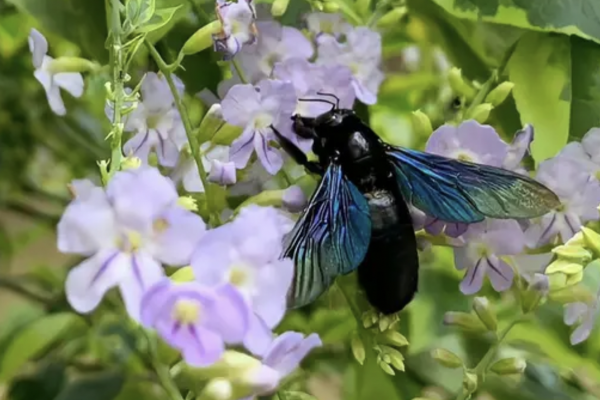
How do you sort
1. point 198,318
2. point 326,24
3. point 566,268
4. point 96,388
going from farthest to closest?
point 96,388 < point 326,24 < point 566,268 < point 198,318

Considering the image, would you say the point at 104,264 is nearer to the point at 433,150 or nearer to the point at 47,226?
the point at 433,150

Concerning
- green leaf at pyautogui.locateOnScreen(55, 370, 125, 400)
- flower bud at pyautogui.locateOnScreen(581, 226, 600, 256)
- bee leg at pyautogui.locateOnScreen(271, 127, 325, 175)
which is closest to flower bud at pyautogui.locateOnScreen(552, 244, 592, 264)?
flower bud at pyautogui.locateOnScreen(581, 226, 600, 256)

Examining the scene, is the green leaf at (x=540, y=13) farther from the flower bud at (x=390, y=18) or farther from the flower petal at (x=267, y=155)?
the flower petal at (x=267, y=155)

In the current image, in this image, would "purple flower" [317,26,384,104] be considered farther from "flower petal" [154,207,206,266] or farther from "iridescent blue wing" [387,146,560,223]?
"flower petal" [154,207,206,266]

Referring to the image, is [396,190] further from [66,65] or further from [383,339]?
[66,65]

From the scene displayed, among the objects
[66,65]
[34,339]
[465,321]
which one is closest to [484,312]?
[465,321]

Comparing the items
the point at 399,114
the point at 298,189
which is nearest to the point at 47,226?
the point at 399,114

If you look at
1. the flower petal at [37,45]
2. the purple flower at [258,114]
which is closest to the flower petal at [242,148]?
the purple flower at [258,114]
